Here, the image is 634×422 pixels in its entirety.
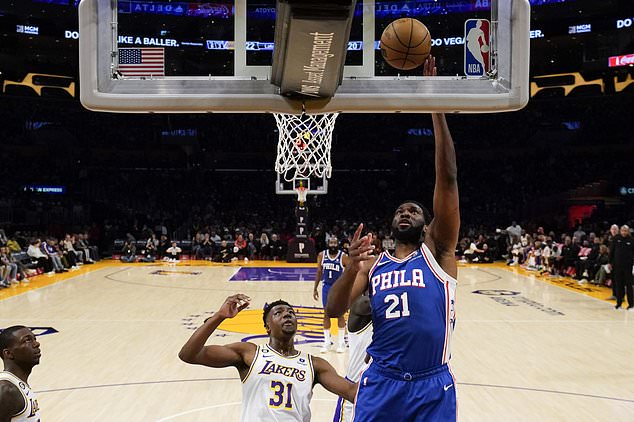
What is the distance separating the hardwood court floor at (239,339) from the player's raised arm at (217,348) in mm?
2530

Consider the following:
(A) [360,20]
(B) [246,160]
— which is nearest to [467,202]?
(B) [246,160]

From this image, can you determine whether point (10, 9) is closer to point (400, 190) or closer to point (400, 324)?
point (400, 190)

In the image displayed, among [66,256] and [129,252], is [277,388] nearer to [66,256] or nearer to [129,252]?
[66,256]

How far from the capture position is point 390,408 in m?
3.01

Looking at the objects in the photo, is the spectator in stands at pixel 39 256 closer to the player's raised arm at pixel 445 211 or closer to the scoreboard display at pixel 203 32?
the scoreboard display at pixel 203 32

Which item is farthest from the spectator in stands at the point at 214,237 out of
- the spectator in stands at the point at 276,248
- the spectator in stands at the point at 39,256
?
the spectator in stands at the point at 39,256

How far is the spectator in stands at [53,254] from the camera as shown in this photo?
18172mm

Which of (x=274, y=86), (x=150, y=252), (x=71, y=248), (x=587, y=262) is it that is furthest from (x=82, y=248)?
(x=274, y=86)

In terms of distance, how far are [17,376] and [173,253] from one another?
19.2 m

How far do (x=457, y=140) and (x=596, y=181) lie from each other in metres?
6.11

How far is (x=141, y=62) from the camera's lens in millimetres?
3590

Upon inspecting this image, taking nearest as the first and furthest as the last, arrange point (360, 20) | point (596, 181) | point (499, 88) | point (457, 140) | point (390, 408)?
point (390, 408)
point (499, 88)
point (360, 20)
point (596, 181)
point (457, 140)

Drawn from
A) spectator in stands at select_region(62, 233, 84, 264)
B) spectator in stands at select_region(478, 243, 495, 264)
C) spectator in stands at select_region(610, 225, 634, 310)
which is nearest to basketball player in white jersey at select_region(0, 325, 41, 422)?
spectator in stands at select_region(610, 225, 634, 310)

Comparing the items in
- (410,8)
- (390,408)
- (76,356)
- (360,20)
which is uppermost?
(410,8)
